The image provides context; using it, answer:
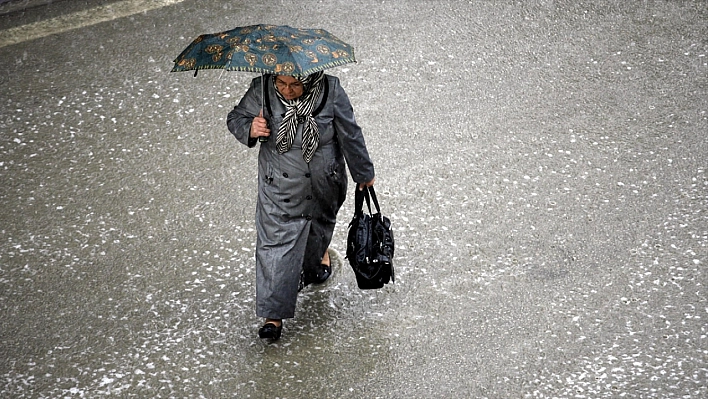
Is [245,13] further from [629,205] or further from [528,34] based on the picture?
[629,205]

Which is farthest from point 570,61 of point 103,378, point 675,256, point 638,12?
point 103,378

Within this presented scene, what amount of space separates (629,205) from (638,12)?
2968 mm

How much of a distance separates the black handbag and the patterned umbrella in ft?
2.70

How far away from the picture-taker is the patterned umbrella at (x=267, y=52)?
13.7 ft

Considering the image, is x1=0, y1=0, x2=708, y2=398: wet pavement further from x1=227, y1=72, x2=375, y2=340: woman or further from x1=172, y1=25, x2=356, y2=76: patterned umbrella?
x1=172, y1=25, x2=356, y2=76: patterned umbrella

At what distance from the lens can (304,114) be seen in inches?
177

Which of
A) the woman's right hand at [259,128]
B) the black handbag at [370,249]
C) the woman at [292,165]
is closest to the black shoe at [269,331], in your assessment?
the woman at [292,165]

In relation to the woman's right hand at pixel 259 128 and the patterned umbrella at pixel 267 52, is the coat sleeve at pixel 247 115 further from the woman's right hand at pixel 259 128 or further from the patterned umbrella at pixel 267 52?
the patterned umbrella at pixel 267 52

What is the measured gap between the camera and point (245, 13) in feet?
27.1

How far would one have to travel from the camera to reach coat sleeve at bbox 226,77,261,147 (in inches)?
180

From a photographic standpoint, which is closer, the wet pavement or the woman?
the woman

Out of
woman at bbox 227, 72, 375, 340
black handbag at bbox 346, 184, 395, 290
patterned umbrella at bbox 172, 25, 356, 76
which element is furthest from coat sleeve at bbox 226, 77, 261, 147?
black handbag at bbox 346, 184, 395, 290

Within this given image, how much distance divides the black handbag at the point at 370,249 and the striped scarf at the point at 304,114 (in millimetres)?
487

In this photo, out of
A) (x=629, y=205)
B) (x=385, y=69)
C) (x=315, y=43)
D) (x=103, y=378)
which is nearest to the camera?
(x=315, y=43)
